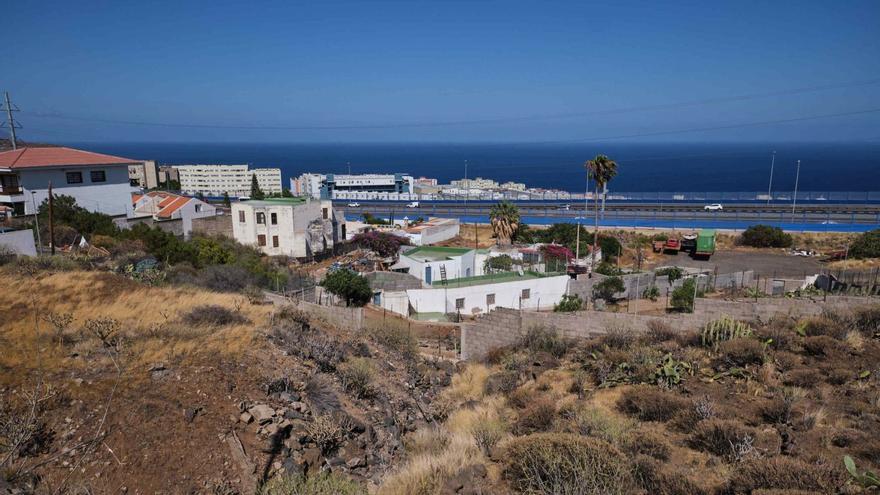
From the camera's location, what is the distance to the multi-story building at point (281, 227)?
1560 inches

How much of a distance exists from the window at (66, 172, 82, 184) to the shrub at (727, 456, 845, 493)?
41517 mm

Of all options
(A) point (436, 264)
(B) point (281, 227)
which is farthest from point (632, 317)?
(B) point (281, 227)

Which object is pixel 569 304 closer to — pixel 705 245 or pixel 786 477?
pixel 786 477

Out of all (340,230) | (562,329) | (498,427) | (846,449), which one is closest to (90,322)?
(498,427)

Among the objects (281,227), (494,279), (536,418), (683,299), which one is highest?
(281,227)

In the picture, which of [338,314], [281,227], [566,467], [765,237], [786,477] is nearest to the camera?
[786,477]

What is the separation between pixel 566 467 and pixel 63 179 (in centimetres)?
3975

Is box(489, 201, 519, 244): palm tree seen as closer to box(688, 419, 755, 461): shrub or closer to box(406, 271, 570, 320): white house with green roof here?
box(406, 271, 570, 320): white house with green roof

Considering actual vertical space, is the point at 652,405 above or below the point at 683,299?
above

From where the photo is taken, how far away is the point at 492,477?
26.5ft

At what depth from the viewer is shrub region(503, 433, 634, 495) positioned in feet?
22.4

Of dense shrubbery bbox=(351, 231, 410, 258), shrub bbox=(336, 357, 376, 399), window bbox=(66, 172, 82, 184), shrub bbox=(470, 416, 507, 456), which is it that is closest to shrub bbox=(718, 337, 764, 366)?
shrub bbox=(470, 416, 507, 456)

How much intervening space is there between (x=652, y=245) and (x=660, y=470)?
4398 cm

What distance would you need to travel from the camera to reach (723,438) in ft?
27.7
